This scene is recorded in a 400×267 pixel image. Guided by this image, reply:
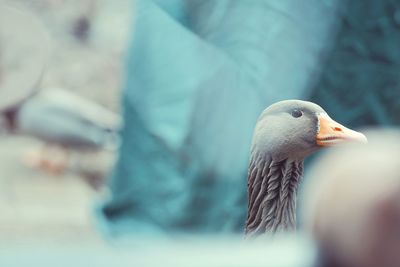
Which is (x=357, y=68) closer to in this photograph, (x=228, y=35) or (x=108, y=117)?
(x=228, y=35)

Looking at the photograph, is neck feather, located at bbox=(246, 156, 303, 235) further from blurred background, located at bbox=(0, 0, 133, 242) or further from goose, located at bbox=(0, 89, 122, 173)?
goose, located at bbox=(0, 89, 122, 173)

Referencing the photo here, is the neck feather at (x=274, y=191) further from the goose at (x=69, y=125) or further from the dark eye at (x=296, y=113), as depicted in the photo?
the goose at (x=69, y=125)

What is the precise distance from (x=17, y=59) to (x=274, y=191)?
Answer: 34 cm

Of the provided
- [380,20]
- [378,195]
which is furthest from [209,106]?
[378,195]

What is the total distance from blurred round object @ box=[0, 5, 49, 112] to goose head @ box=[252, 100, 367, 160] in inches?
11.7

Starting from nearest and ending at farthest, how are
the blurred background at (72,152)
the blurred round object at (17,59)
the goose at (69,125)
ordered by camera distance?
the blurred round object at (17,59) < the blurred background at (72,152) < the goose at (69,125)

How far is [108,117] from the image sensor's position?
6.14 feet

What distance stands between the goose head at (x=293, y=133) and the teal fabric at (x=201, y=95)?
0.27m

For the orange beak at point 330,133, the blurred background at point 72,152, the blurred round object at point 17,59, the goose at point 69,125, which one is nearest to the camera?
the orange beak at point 330,133

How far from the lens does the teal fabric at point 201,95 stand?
2.59 ft

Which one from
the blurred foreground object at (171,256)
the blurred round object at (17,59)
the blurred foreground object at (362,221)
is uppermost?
the blurred round object at (17,59)

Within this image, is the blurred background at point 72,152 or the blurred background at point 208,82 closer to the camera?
the blurred background at point 208,82

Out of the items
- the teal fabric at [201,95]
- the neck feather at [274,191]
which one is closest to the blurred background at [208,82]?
the teal fabric at [201,95]

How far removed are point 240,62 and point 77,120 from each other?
1.12 m
